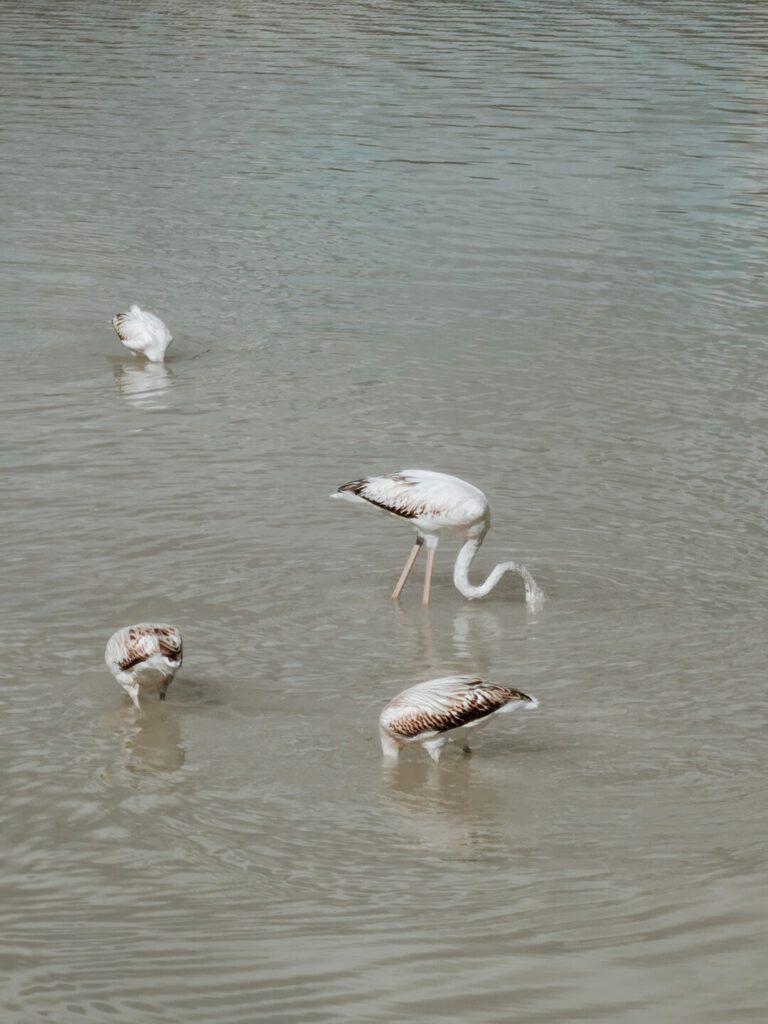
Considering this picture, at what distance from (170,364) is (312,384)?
4.04 feet

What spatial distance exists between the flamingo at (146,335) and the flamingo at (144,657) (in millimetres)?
5729

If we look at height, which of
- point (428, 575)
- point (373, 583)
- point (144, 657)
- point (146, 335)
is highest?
point (146, 335)

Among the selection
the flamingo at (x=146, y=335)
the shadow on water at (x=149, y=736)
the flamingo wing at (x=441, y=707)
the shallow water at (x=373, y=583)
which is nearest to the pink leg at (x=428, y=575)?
the shallow water at (x=373, y=583)

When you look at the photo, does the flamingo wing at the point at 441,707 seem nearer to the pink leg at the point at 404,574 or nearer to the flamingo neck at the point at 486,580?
the flamingo neck at the point at 486,580

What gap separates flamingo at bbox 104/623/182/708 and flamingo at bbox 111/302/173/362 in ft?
18.8

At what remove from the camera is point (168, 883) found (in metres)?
5.65

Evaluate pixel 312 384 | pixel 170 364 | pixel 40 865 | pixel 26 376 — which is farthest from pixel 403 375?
pixel 40 865

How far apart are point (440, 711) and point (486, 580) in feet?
7.02

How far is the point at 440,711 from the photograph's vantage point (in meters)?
6.43

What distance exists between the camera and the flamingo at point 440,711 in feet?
21.1

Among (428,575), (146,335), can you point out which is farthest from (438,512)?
(146,335)

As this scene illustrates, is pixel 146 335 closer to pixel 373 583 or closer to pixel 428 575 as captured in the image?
pixel 373 583

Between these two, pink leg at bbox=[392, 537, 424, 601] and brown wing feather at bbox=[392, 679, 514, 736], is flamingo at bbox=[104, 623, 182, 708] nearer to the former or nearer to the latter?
brown wing feather at bbox=[392, 679, 514, 736]

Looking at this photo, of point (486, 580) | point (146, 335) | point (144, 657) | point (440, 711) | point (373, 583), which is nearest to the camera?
point (440, 711)
